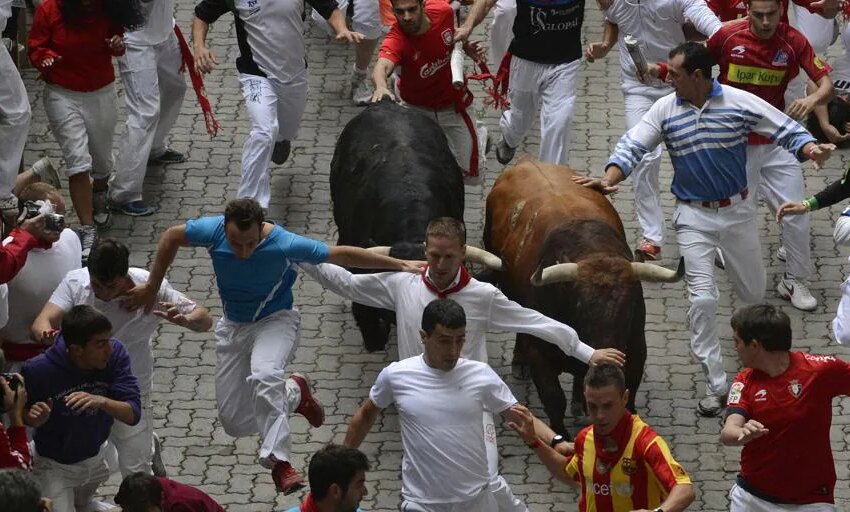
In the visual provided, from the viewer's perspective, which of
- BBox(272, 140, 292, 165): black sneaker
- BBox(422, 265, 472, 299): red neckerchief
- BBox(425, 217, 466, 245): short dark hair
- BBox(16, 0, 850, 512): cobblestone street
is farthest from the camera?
BBox(272, 140, 292, 165): black sneaker

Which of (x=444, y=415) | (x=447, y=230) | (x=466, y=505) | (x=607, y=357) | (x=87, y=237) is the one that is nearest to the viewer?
(x=444, y=415)

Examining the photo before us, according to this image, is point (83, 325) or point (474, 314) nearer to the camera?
point (83, 325)

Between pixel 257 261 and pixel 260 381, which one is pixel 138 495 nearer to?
pixel 260 381

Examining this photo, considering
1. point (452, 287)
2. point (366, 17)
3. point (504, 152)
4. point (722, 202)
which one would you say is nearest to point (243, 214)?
point (452, 287)

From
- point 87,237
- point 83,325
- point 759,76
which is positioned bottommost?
point 83,325

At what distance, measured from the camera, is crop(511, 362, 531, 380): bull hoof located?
502 inches

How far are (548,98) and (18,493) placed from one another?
7.70m

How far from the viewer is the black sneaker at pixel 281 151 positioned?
596 inches

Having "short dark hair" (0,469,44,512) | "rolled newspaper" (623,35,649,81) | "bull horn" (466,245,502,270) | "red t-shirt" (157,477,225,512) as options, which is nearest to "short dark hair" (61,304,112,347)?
"red t-shirt" (157,477,225,512)

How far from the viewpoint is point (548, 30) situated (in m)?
14.3

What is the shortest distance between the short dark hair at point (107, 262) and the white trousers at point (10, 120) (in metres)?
2.85

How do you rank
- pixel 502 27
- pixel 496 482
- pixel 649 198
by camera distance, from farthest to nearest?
pixel 502 27 → pixel 649 198 → pixel 496 482

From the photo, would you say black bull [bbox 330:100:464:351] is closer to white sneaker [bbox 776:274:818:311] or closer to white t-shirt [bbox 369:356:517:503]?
white t-shirt [bbox 369:356:517:503]

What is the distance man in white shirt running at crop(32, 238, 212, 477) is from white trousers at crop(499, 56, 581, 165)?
465 centimetres
